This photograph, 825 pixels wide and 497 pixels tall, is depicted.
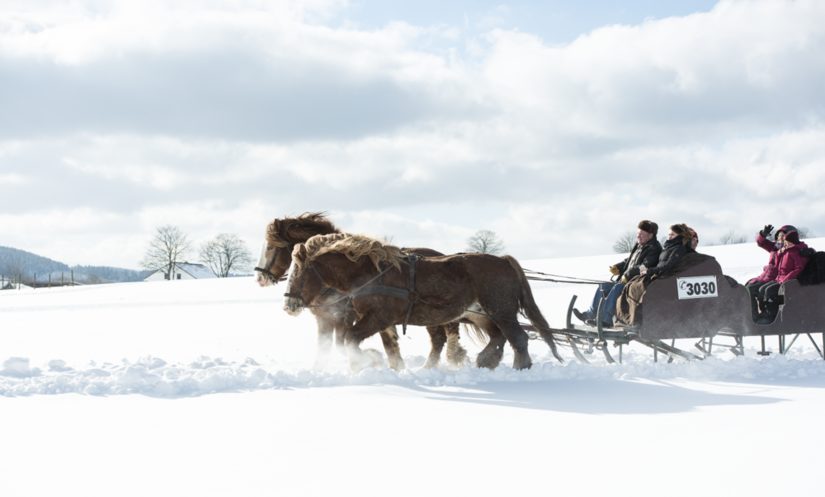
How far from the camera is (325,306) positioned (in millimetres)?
9031

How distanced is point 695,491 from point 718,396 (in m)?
3.34

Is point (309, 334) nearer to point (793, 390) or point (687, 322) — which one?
point (687, 322)

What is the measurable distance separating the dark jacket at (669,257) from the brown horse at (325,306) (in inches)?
98.0

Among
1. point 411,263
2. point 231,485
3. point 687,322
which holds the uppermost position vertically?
point 411,263

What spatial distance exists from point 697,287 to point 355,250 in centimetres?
393

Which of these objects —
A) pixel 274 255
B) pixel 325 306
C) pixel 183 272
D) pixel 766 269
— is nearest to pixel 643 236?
pixel 766 269

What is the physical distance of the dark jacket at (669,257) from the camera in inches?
346

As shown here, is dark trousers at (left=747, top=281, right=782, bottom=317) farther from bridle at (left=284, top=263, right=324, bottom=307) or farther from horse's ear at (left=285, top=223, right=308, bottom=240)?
horse's ear at (left=285, top=223, right=308, bottom=240)

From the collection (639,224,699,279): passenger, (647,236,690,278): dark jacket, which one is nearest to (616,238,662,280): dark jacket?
(639,224,699,279): passenger

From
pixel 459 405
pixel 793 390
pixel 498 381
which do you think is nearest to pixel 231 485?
pixel 459 405

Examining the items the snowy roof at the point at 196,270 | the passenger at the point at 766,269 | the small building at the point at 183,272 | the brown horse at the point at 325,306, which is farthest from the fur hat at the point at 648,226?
the snowy roof at the point at 196,270

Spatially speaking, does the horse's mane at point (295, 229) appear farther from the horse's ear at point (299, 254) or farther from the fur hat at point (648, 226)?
the fur hat at point (648, 226)

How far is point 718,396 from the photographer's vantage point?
704cm

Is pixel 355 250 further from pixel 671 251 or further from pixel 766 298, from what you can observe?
pixel 766 298
